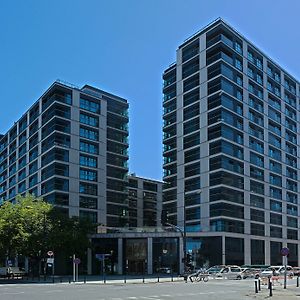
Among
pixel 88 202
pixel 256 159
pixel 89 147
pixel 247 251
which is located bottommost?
pixel 247 251

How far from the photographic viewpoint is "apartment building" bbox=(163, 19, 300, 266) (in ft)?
297

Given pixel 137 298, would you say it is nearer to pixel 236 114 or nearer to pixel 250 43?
pixel 236 114

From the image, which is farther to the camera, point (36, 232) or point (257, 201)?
point (257, 201)

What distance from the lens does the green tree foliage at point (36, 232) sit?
218ft

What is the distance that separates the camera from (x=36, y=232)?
6956 cm

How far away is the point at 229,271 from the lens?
6062 cm

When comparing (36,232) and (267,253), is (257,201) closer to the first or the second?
(267,253)

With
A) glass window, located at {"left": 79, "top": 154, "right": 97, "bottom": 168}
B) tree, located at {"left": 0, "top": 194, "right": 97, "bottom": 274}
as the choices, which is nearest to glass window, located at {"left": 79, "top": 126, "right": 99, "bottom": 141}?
glass window, located at {"left": 79, "top": 154, "right": 97, "bottom": 168}

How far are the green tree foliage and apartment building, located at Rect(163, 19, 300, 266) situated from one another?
19652 mm

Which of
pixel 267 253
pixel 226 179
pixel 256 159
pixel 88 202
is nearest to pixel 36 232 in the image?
pixel 226 179

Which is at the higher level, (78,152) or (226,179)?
(78,152)

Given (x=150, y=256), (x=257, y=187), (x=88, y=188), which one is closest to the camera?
(x=150, y=256)

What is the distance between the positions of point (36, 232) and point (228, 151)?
37.7m

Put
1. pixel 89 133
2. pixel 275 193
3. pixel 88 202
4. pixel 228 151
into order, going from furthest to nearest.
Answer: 1. pixel 89 133
2. pixel 88 202
3. pixel 275 193
4. pixel 228 151
